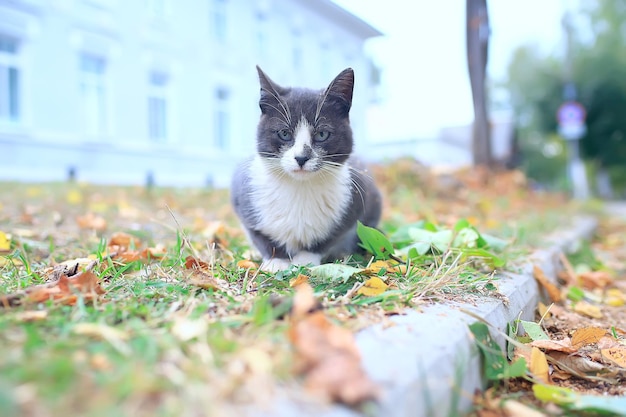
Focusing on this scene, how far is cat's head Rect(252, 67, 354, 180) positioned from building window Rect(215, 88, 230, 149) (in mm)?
9414

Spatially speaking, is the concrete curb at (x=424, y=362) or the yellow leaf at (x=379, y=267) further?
the yellow leaf at (x=379, y=267)

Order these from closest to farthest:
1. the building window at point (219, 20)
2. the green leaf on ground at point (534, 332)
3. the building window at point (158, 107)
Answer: the green leaf on ground at point (534, 332) < the building window at point (219, 20) < the building window at point (158, 107)

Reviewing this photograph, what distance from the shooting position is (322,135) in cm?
198

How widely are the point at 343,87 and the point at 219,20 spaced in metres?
8.50

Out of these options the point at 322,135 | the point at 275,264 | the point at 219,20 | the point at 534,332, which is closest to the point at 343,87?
the point at 322,135

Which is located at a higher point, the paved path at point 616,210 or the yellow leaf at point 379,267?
the yellow leaf at point 379,267

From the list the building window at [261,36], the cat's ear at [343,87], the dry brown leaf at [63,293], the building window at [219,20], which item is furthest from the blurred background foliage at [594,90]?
the dry brown leaf at [63,293]

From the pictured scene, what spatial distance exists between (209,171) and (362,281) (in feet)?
32.2

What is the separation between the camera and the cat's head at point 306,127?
1.91 metres

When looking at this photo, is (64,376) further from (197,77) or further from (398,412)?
(197,77)

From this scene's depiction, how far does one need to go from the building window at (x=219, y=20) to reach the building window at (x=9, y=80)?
3.53 metres

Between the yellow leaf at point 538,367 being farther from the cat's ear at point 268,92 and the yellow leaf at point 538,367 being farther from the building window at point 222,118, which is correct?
the building window at point 222,118

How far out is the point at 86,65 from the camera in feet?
28.8

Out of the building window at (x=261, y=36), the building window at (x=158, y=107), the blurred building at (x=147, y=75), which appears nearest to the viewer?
the blurred building at (x=147, y=75)
